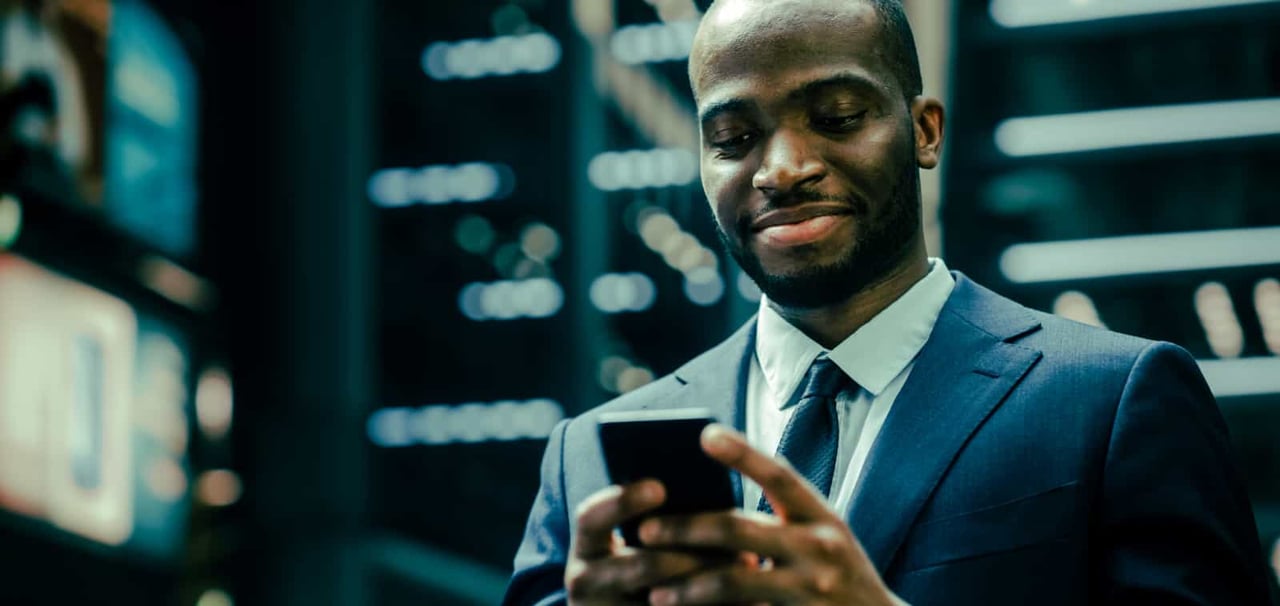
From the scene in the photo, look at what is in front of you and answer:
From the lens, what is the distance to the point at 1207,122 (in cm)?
1343

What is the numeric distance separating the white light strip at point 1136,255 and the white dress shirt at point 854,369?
12085mm

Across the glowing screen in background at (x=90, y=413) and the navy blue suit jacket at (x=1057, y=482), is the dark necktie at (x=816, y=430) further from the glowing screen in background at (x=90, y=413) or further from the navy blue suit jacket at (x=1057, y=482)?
the glowing screen in background at (x=90, y=413)

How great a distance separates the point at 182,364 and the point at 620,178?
941 cm

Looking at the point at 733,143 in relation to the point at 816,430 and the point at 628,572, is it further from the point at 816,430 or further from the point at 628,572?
the point at 628,572

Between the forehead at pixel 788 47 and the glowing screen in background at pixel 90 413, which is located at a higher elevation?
the forehead at pixel 788 47

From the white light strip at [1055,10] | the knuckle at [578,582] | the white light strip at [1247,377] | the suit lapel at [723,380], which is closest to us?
the knuckle at [578,582]

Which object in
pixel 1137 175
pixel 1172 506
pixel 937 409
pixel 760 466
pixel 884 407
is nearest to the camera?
pixel 760 466

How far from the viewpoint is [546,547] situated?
215 cm

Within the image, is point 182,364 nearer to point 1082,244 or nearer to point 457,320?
point 1082,244

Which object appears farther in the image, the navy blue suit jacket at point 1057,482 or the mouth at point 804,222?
the mouth at point 804,222

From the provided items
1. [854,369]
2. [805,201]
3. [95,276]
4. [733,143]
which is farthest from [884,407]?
[95,276]

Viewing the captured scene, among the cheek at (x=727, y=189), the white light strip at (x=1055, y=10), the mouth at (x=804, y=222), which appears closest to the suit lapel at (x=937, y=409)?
the mouth at (x=804, y=222)

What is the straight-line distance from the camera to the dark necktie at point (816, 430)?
1970mm

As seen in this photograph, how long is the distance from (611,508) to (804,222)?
627mm
